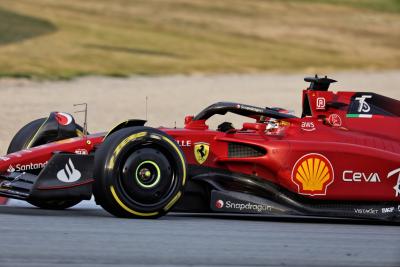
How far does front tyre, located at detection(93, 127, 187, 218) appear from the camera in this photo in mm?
7863

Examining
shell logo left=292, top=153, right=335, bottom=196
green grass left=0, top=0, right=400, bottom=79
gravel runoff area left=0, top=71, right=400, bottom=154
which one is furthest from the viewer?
green grass left=0, top=0, right=400, bottom=79

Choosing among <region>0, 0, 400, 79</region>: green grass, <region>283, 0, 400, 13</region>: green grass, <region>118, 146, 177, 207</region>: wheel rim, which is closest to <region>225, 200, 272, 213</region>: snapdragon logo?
<region>118, 146, 177, 207</region>: wheel rim

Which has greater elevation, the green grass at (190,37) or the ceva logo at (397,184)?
the green grass at (190,37)

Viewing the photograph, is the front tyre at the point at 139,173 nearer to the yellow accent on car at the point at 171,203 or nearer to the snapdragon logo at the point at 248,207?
the yellow accent on car at the point at 171,203

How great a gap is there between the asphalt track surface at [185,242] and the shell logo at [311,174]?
11.4 inches

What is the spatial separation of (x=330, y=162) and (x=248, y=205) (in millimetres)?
785

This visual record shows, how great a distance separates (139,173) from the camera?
8023 millimetres

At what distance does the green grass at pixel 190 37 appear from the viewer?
3422 centimetres

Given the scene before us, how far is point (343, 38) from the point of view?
5000cm

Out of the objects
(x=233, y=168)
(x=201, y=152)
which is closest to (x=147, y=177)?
(x=201, y=152)

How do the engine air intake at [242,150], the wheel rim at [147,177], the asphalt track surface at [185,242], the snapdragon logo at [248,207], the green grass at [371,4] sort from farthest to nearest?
the green grass at [371,4] → the engine air intake at [242,150] → the snapdragon logo at [248,207] → the wheel rim at [147,177] → the asphalt track surface at [185,242]

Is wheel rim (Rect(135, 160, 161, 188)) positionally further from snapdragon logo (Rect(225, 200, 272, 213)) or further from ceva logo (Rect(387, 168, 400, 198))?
ceva logo (Rect(387, 168, 400, 198))

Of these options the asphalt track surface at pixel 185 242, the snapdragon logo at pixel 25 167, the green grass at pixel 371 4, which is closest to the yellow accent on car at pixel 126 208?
the asphalt track surface at pixel 185 242

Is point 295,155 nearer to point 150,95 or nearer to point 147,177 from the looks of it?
point 147,177
